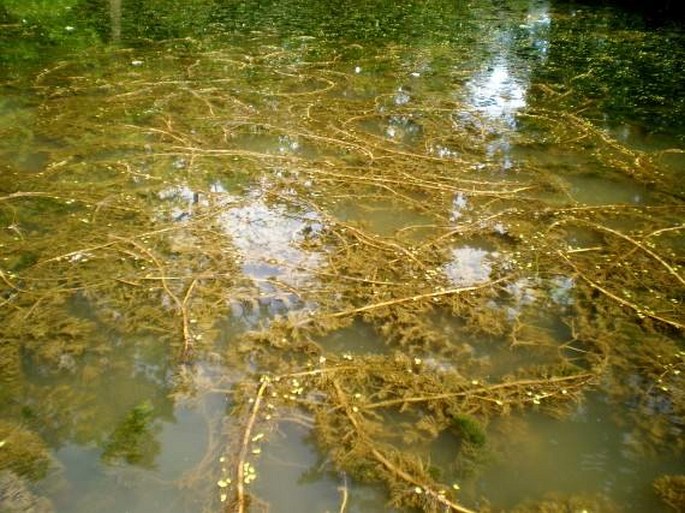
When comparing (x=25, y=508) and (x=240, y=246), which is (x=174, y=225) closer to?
(x=240, y=246)

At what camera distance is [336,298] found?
145 inches

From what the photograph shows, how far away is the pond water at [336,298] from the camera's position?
8.68 ft

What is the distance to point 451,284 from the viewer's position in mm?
3861

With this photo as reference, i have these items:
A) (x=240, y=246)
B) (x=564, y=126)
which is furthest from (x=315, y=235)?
(x=564, y=126)

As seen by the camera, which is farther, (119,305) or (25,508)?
(119,305)

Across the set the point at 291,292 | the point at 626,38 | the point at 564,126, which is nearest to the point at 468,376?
the point at 291,292

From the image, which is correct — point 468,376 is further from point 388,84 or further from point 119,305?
point 388,84

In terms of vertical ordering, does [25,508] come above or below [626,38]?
below

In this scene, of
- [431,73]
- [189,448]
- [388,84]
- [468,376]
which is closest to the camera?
[189,448]

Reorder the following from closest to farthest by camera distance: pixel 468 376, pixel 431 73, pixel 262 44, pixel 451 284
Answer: pixel 468 376 < pixel 451 284 < pixel 431 73 < pixel 262 44

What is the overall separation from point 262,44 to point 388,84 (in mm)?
3253

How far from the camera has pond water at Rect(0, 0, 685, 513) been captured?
2.64 meters

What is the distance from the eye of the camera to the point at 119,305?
3.56 meters

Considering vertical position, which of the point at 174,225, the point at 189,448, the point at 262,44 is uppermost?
the point at 262,44
